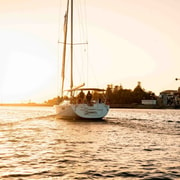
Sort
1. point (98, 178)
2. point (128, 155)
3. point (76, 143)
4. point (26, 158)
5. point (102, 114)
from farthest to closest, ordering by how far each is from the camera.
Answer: point (102, 114) → point (76, 143) → point (128, 155) → point (26, 158) → point (98, 178)

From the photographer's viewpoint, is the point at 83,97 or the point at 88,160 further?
the point at 83,97

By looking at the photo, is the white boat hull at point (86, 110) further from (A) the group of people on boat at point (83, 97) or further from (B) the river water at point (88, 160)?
(B) the river water at point (88, 160)

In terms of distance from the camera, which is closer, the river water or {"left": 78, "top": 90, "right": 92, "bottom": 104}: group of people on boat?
the river water

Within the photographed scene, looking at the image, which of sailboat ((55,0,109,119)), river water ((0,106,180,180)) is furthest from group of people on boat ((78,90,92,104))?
river water ((0,106,180,180))

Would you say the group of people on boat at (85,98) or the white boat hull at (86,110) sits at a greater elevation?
the group of people on boat at (85,98)

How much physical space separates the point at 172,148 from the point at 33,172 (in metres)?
10.6

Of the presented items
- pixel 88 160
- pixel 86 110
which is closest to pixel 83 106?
pixel 86 110

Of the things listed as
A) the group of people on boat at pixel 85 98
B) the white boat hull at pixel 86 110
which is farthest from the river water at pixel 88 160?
the group of people on boat at pixel 85 98

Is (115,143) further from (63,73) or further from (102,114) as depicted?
(63,73)

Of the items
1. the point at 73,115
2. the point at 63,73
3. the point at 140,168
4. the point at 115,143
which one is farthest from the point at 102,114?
the point at 140,168

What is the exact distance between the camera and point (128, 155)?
19.4m

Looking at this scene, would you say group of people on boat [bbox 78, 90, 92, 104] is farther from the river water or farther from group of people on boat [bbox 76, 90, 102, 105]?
the river water

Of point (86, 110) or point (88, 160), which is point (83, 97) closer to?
point (86, 110)

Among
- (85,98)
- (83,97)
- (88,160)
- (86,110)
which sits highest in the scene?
(83,97)
